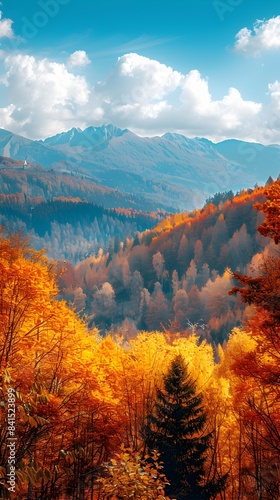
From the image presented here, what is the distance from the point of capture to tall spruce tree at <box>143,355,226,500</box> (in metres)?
20.1

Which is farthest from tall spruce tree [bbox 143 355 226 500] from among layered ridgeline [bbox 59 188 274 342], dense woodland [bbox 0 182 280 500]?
layered ridgeline [bbox 59 188 274 342]

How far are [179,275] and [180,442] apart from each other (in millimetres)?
143465

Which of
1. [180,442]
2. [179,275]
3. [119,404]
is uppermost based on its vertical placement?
[179,275]

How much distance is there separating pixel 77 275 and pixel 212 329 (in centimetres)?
8941

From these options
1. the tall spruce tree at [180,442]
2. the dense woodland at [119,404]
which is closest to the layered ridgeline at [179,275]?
the tall spruce tree at [180,442]

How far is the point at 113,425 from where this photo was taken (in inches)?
798

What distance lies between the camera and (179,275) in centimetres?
16400

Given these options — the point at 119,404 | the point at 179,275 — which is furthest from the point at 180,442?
the point at 179,275

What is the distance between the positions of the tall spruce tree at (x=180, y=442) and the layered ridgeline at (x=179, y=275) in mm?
83555

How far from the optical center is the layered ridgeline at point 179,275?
391 ft

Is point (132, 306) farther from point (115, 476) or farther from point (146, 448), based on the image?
point (115, 476)

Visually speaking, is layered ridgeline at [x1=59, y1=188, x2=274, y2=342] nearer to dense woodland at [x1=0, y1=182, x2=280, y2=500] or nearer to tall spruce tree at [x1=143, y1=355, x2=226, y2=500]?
tall spruce tree at [x1=143, y1=355, x2=226, y2=500]

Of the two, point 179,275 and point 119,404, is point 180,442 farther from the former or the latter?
point 179,275

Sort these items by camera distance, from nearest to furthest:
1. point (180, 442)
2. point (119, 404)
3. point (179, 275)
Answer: point (180, 442)
point (119, 404)
point (179, 275)
